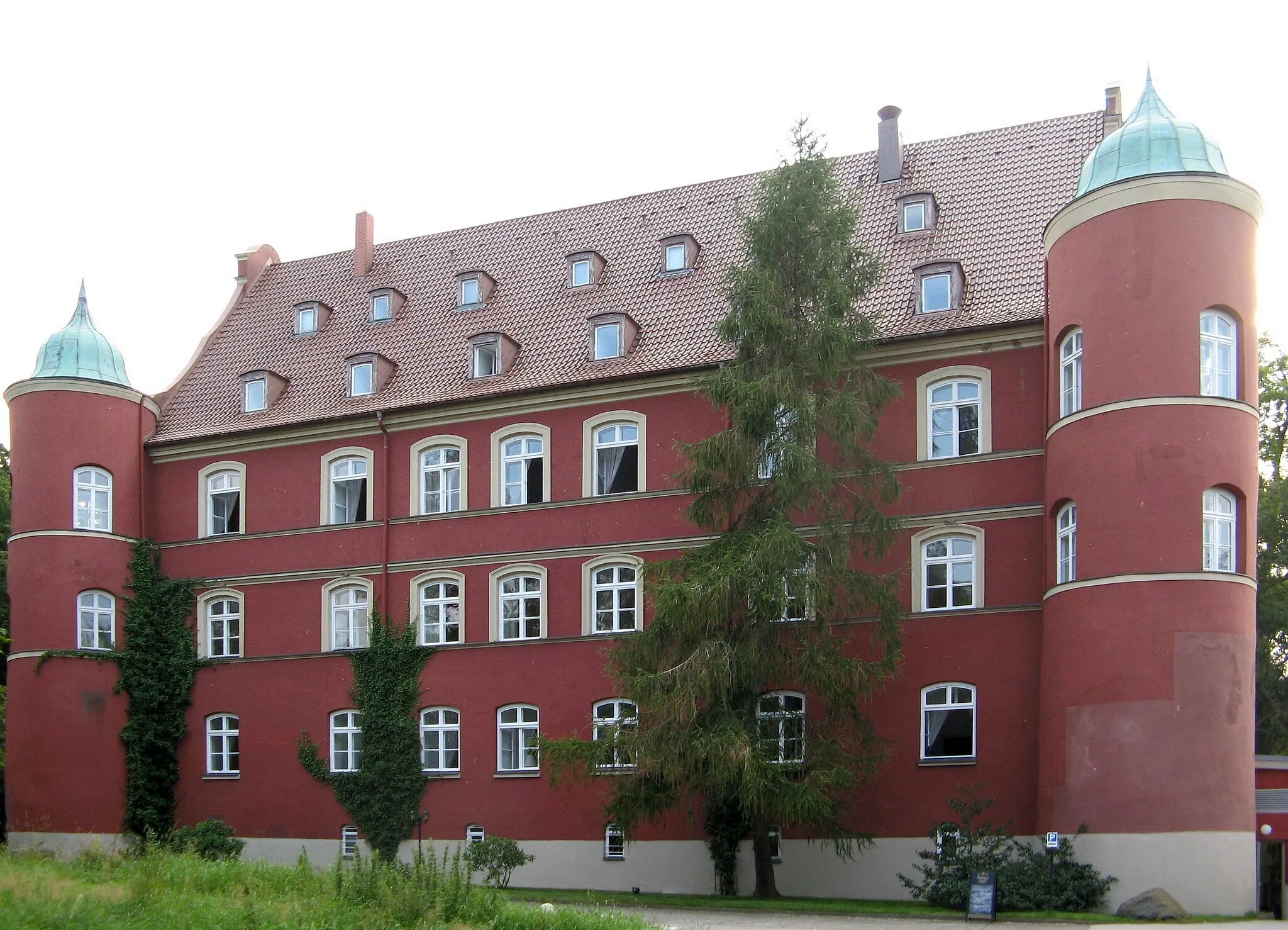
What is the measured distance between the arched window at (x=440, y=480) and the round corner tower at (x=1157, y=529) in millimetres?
12831

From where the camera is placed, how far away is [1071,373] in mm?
27359

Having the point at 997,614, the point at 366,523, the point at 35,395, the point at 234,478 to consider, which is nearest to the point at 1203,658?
the point at 997,614

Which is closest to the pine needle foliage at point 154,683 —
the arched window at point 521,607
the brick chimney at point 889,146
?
the arched window at point 521,607

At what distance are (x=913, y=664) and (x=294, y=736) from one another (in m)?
13.7

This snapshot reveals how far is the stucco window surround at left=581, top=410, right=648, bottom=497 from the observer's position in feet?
105

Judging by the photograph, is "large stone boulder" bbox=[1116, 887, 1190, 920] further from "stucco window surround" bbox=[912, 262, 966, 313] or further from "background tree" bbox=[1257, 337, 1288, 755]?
"background tree" bbox=[1257, 337, 1288, 755]

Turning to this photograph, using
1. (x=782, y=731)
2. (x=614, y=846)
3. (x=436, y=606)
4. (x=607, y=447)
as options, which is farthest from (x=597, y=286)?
(x=782, y=731)

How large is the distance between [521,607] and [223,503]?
8188 mm

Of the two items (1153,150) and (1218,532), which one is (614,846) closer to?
(1218,532)

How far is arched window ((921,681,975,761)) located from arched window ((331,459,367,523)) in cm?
1312

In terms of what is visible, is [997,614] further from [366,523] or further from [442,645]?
[366,523]

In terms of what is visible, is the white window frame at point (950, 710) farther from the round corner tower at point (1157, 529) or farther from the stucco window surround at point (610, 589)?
the stucco window surround at point (610, 589)

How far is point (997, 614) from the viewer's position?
1107 inches

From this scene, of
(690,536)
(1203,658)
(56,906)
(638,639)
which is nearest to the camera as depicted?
(56,906)
